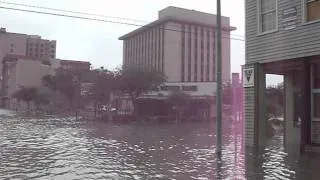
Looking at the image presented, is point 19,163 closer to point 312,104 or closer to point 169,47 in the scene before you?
point 312,104

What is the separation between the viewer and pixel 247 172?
42.2ft

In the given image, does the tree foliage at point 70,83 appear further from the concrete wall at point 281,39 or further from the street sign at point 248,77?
the concrete wall at point 281,39

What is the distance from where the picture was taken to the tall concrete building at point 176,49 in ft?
363

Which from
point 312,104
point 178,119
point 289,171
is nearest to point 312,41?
point 312,104

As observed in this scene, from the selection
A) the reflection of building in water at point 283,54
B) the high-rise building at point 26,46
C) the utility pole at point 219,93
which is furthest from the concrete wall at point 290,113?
the high-rise building at point 26,46

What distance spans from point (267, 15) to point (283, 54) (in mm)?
2005

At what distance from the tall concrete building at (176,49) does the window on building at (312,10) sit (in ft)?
285

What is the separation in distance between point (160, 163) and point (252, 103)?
5.86 meters

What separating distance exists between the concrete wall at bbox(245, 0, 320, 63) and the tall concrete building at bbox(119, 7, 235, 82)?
8467 cm

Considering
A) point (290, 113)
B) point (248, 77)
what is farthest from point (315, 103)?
point (290, 113)

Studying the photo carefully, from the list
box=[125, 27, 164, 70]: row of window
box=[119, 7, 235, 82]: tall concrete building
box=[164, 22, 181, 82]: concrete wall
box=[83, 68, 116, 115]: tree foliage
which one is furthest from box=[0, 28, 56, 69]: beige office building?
box=[83, 68, 116, 115]: tree foliage

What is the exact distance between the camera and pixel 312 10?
16.6 metres

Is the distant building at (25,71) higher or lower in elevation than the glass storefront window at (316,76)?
higher

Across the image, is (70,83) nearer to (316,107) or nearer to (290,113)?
(290,113)
